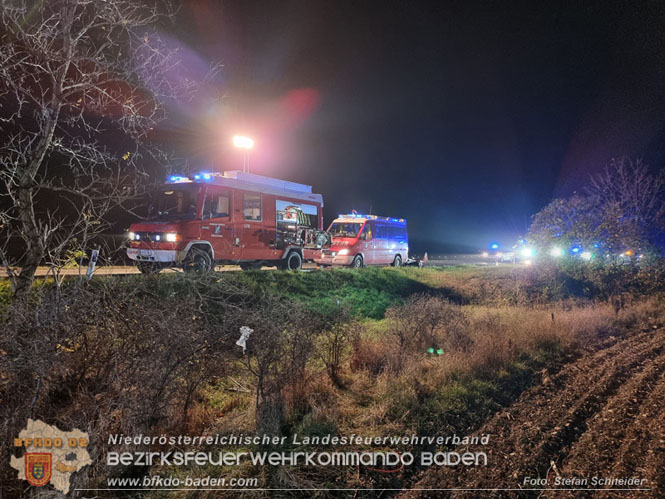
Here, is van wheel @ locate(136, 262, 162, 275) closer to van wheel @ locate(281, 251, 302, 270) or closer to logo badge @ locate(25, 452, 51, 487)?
logo badge @ locate(25, 452, 51, 487)

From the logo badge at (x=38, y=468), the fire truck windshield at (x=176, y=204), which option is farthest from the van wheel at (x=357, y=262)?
the logo badge at (x=38, y=468)

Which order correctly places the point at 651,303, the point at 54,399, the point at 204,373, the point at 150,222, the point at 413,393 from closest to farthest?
the point at 54,399
the point at 204,373
the point at 413,393
the point at 150,222
the point at 651,303

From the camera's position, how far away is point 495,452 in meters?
3.95

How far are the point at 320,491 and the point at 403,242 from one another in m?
19.4

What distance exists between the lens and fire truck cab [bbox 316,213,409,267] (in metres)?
16.9

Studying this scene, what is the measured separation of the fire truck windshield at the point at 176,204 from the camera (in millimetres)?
10312

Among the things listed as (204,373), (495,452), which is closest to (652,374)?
(495,452)

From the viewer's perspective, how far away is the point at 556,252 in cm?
1540

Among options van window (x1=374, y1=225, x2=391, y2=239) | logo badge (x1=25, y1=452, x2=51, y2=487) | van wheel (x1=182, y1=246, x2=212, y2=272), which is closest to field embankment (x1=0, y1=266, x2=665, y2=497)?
logo badge (x1=25, y1=452, x2=51, y2=487)

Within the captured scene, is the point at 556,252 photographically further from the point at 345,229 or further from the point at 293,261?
the point at 293,261

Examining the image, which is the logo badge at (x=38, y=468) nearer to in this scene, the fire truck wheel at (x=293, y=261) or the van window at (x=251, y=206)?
the van window at (x=251, y=206)

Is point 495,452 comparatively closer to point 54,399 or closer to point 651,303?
point 54,399

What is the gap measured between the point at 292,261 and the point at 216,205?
421cm

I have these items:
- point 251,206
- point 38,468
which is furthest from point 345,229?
point 38,468
